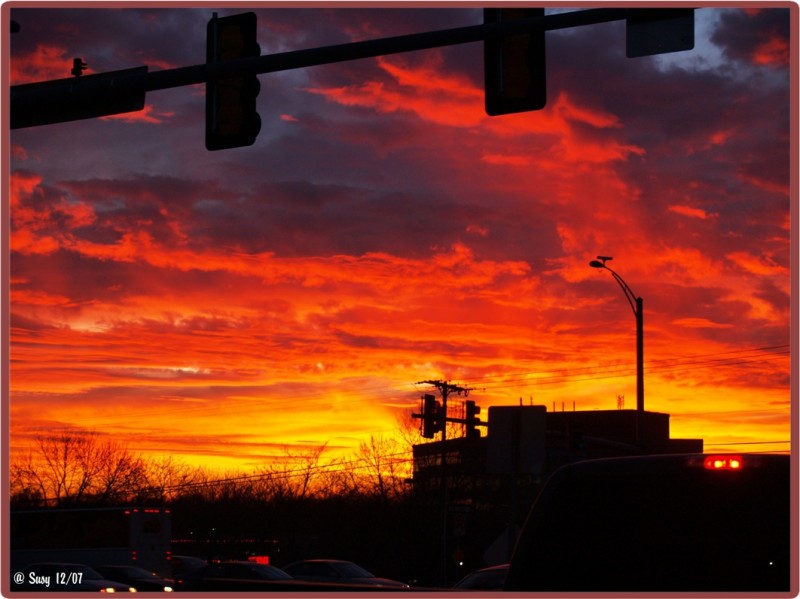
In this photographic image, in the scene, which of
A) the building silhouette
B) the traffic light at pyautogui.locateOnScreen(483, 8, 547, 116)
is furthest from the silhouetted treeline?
the traffic light at pyautogui.locateOnScreen(483, 8, 547, 116)

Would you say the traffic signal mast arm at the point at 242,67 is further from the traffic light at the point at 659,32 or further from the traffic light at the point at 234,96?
the traffic light at the point at 234,96

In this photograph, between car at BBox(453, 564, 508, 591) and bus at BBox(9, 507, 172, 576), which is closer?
car at BBox(453, 564, 508, 591)

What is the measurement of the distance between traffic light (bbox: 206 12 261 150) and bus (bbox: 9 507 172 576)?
117 ft

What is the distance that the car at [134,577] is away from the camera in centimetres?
3794

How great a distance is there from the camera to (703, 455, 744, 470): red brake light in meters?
5.82

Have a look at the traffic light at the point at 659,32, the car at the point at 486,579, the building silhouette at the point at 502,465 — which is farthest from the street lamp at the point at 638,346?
the traffic light at the point at 659,32

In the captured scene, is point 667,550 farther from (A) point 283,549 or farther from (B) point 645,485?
(A) point 283,549

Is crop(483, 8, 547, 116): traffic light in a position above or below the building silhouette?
above

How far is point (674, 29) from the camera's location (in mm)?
9711

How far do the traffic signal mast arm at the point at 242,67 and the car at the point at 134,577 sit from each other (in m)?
29.2

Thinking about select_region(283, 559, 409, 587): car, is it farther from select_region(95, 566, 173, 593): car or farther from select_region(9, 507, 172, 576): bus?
select_region(9, 507, 172, 576): bus

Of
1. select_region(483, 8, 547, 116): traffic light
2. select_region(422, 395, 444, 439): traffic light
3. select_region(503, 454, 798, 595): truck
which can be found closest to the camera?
select_region(503, 454, 798, 595): truck

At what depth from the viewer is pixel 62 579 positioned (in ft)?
117

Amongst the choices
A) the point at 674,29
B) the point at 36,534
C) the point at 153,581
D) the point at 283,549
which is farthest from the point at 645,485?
the point at 283,549
